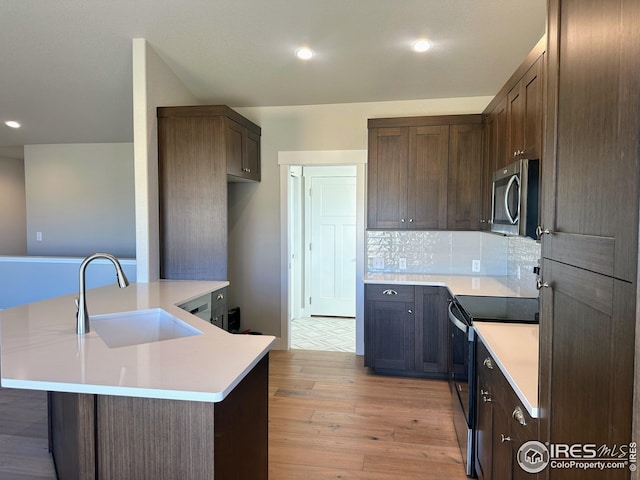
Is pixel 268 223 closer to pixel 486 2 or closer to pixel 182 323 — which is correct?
pixel 182 323

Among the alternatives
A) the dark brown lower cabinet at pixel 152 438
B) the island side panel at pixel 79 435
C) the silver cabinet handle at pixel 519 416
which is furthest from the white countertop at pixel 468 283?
the island side panel at pixel 79 435

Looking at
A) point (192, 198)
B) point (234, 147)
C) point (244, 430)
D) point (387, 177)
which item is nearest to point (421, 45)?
point (387, 177)

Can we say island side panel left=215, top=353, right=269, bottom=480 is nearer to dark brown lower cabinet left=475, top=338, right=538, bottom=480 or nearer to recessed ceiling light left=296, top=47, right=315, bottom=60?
dark brown lower cabinet left=475, top=338, right=538, bottom=480

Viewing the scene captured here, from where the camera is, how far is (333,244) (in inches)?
239

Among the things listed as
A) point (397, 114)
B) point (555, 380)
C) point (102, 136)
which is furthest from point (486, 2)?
point (102, 136)

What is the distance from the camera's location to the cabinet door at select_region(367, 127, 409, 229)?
385 cm

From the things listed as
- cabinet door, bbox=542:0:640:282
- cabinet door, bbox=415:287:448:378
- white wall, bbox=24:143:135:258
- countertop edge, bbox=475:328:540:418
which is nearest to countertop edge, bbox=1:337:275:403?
countertop edge, bbox=475:328:540:418

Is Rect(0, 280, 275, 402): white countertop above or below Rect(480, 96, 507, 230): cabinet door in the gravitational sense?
below

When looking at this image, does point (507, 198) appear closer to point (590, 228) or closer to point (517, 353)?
point (517, 353)

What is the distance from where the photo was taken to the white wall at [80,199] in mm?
5152

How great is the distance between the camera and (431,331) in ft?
Answer: 11.9

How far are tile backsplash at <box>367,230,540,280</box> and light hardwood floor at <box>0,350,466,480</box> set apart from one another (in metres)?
1.12

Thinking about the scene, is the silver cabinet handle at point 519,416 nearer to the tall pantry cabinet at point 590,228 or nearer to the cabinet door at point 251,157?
the tall pantry cabinet at point 590,228

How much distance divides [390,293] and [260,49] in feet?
7.64
